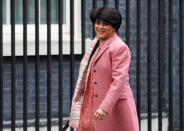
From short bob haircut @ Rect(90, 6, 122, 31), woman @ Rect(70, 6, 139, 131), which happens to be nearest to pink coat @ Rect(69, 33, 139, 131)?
woman @ Rect(70, 6, 139, 131)

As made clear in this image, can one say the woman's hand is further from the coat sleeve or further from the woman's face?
the woman's face

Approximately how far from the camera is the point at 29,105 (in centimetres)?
768

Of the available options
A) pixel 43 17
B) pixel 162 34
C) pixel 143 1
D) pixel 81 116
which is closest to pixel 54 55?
pixel 43 17

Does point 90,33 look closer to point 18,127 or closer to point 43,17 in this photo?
point 43,17

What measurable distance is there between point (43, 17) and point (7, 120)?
51.7 inches

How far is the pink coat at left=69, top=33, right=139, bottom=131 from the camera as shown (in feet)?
15.1

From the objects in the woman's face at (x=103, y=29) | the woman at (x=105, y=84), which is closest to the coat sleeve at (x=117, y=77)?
the woman at (x=105, y=84)

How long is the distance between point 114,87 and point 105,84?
0.47 feet

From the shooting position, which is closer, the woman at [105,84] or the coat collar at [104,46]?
the woman at [105,84]

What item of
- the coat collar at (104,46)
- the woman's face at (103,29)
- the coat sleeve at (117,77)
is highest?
the woman's face at (103,29)

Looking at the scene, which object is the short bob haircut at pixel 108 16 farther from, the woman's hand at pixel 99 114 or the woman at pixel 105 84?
the woman's hand at pixel 99 114

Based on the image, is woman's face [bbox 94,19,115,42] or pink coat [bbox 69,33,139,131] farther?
woman's face [bbox 94,19,115,42]

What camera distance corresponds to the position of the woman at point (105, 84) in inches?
181

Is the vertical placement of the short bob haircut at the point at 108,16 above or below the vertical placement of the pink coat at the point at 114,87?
above
